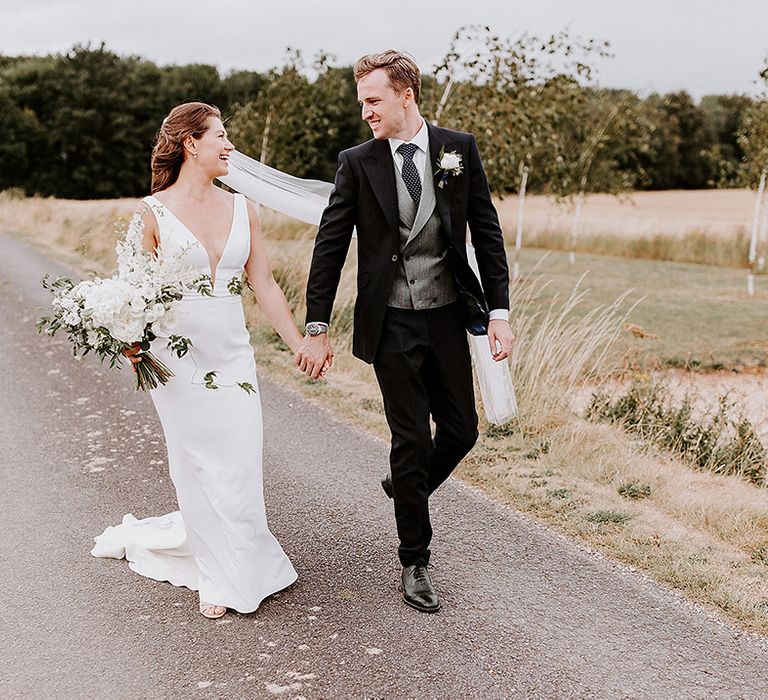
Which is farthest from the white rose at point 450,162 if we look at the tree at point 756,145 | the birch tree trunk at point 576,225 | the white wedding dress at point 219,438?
the birch tree trunk at point 576,225

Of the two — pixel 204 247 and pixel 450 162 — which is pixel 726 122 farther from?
pixel 204 247

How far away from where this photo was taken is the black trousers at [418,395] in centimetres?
382

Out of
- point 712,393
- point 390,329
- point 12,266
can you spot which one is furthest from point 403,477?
point 12,266

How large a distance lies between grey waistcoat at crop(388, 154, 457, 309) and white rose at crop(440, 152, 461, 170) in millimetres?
102

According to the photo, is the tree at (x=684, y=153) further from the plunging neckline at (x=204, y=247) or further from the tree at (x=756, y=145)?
the plunging neckline at (x=204, y=247)

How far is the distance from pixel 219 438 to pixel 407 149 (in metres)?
1.55

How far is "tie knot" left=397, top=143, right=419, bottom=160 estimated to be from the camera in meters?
3.79

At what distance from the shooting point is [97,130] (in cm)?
5856

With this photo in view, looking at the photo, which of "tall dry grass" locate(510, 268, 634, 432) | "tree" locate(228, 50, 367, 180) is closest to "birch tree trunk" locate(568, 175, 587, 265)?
"tree" locate(228, 50, 367, 180)

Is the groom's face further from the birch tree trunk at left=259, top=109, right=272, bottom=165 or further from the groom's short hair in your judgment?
Answer: the birch tree trunk at left=259, top=109, right=272, bottom=165

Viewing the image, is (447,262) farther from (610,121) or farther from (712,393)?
(610,121)

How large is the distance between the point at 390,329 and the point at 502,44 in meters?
9.22

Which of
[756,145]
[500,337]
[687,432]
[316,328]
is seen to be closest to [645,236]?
[756,145]

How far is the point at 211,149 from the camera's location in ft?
13.1
